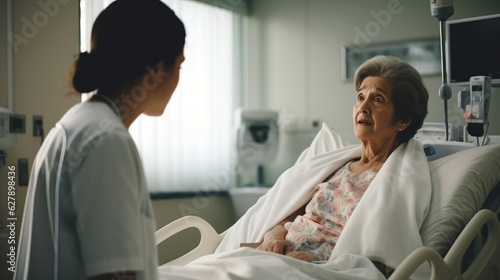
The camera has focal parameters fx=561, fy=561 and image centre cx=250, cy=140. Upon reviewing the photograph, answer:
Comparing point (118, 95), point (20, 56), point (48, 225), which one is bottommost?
point (48, 225)

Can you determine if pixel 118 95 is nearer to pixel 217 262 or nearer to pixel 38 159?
pixel 38 159

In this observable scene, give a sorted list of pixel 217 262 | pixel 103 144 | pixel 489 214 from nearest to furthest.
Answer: pixel 103 144, pixel 217 262, pixel 489 214

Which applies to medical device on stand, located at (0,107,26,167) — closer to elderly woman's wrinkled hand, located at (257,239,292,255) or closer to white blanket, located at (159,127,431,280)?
white blanket, located at (159,127,431,280)

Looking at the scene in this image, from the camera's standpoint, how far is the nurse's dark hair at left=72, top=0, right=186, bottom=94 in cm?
105

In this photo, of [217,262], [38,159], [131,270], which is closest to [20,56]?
[217,262]

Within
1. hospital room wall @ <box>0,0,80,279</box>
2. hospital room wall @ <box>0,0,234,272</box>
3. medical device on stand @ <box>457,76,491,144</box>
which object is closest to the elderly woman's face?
medical device on stand @ <box>457,76,491,144</box>

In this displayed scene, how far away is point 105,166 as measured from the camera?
93 centimetres

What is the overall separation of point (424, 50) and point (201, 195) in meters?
2.13

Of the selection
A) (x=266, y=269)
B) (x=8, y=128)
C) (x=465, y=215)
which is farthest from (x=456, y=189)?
(x=8, y=128)

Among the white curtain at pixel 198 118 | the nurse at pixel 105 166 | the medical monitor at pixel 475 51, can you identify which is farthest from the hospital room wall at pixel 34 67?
the medical monitor at pixel 475 51

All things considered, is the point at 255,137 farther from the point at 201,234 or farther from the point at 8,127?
the point at 201,234

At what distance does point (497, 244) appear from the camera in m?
1.89

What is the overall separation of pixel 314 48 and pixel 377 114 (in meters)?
2.97

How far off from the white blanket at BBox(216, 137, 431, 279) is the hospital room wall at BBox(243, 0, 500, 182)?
2.33m
